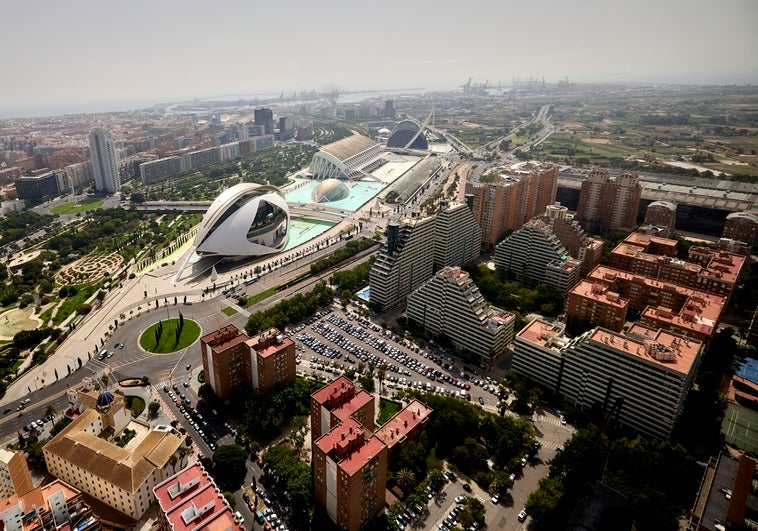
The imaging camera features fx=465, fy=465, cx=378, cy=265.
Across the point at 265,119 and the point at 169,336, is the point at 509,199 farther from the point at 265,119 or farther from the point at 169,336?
the point at 265,119

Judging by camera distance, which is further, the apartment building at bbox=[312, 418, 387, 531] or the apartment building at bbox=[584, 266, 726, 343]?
the apartment building at bbox=[584, 266, 726, 343]

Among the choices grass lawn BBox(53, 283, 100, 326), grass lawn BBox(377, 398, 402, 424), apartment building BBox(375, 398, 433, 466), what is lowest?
grass lawn BBox(53, 283, 100, 326)

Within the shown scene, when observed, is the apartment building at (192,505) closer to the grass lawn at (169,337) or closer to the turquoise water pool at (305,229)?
the grass lawn at (169,337)

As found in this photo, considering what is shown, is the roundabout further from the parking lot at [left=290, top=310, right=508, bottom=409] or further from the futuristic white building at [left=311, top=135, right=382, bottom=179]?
the futuristic white building at [left=311, top=135, right=382, bottom=179]

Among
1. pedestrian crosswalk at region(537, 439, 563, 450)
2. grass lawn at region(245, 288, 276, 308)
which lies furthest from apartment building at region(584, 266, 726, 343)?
grass lawn at region(245, 288, 276, 308)

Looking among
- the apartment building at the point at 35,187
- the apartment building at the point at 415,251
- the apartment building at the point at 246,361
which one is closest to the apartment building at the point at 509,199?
the apartment building at the point at 415,251

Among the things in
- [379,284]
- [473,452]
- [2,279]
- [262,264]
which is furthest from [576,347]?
[2,279]
